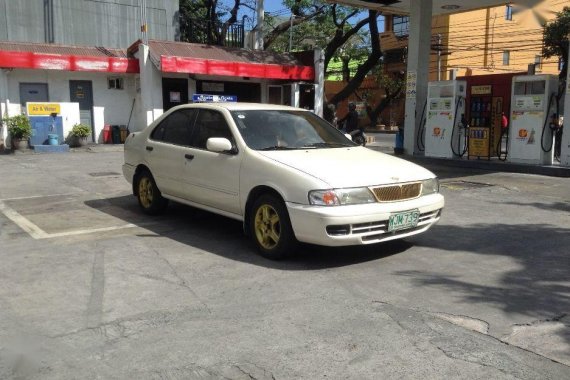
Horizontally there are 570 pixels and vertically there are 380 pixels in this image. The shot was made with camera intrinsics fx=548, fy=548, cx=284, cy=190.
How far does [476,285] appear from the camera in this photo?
495 cm

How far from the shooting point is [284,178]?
216 inches

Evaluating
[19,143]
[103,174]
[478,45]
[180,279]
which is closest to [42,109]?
[19,143]

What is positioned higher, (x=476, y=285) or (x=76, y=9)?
(x=76, y=9)

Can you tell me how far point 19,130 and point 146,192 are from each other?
40.2ft

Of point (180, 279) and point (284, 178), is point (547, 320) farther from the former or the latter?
point (180, 279)

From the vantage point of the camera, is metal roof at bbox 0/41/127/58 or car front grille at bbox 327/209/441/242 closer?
car front grille at bbox 327/209/441/242

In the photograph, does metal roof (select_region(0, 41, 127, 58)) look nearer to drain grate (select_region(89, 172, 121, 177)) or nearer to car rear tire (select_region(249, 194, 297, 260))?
drain grate (select_region(89, 172, 121, 177))

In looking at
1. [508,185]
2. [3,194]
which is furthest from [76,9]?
[508,185]

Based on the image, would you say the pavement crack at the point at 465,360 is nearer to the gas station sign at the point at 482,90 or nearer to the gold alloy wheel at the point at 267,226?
the gold alloy wheel at the point at 267,226

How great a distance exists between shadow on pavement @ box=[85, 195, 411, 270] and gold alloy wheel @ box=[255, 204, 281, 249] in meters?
0.19

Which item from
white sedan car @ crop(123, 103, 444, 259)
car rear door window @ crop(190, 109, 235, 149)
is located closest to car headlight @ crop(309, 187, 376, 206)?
white sedan car @ crop(123, 103, 444, 259)

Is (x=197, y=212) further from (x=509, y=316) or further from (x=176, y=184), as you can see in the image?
(x=509, y=316)

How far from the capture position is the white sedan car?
17.3ft

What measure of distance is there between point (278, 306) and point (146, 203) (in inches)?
161
